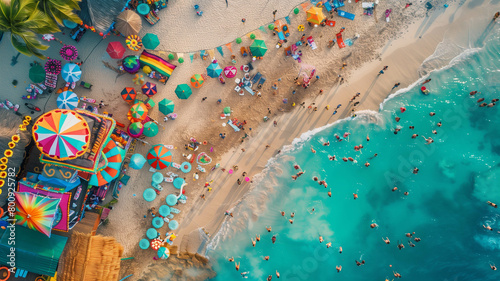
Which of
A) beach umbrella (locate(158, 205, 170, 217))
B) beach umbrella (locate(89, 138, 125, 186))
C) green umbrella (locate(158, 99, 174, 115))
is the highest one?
green umbrella (locate(158, 99, 174, 115))

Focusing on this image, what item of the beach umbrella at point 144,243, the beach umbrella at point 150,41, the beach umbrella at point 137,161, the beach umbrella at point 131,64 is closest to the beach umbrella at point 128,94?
the beach umbrella at point 131,64

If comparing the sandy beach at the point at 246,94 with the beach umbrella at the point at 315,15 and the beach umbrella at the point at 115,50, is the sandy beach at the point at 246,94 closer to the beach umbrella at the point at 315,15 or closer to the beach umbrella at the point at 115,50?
the beach umbrella at the point at 315,15

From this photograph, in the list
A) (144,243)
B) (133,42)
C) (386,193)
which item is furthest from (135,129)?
(386,193)

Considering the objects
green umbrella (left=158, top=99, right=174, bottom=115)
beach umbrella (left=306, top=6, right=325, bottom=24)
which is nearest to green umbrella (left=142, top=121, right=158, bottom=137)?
green umbrella (left=158, top=99, right=174, bottom=115)

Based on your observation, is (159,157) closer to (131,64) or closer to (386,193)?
(131,64)

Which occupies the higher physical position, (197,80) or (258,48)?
(258,48)

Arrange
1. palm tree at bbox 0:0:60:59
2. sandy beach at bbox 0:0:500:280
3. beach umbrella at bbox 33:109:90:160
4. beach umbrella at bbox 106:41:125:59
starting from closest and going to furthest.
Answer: beach umbrella at bbox 33:109:90:160, palm tree at bbox 0:0:60:59, beach umbrella at bbox 106:41:125:59, sandy beach at bbox 0:0:500:280

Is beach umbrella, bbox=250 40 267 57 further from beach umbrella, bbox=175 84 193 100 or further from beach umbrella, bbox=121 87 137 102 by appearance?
beach umbrella, bbox=121 87 137 102
